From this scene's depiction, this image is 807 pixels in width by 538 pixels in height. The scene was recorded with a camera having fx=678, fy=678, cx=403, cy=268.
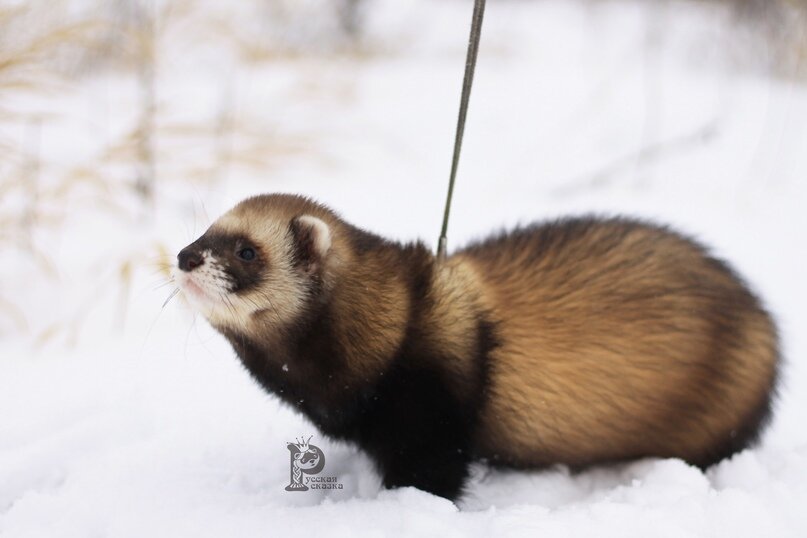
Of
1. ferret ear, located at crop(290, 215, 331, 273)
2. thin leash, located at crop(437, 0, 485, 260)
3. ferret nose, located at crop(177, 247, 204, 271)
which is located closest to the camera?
ferret nose, located at crop(177, 247, 204, 271)

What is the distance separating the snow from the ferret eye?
0.61m

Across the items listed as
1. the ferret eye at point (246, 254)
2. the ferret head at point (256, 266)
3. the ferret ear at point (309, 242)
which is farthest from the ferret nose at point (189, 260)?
the ferret ear at point (309, 242)

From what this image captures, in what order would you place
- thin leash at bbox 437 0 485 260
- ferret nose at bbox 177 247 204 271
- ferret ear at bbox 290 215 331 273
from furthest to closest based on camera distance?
thin leash at bbox 437 0 485 260, ferret ear at bbox 290 215 331 273, ferret nose at bbox 177 247 204 271

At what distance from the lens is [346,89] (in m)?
5.32

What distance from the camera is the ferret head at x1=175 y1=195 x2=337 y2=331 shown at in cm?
161

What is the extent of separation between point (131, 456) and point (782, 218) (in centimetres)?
442

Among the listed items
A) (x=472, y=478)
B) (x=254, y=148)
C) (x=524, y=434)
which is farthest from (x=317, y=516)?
(x=254, y=148)

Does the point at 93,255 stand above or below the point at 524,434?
below

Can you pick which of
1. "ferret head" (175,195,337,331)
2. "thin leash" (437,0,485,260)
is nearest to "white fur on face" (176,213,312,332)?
"ferret head" (175,195,337,331)

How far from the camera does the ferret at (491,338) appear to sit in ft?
5.62

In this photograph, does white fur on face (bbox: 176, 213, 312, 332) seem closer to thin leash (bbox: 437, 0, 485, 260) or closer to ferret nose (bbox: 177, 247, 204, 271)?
ferret nose (bbox: 177, 247, 204, 271)

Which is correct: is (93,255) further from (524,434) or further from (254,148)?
(524,434)

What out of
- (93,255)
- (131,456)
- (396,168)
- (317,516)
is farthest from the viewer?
(396,168)

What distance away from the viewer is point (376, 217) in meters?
4.19
